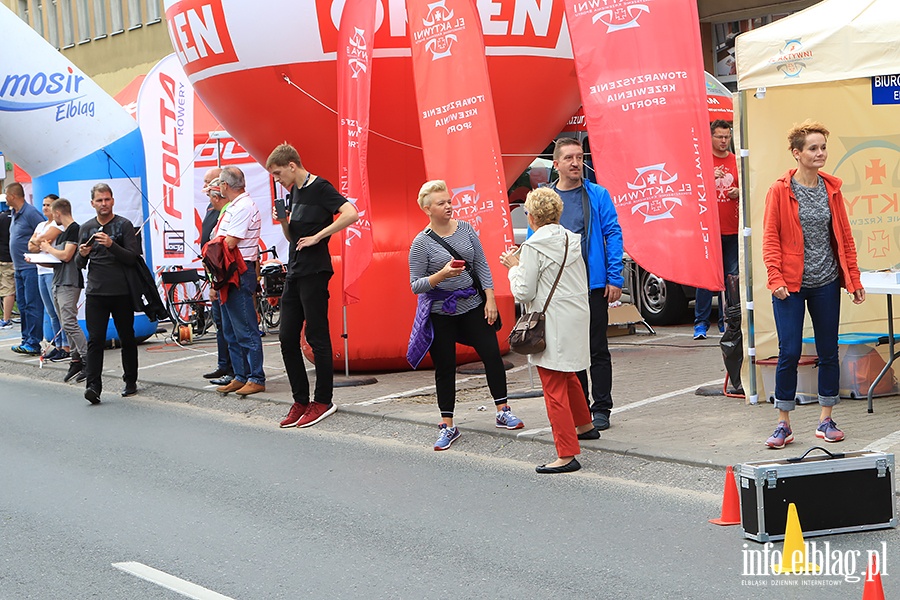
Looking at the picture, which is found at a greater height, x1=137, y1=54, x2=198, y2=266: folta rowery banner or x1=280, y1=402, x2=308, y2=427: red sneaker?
x1=137, y1=54, x2=198, y2=266: folta rowery banner

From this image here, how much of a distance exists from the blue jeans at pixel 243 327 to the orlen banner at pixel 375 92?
2.97 feet

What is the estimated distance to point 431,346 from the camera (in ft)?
27.6

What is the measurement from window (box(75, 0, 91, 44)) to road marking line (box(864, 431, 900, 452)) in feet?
119

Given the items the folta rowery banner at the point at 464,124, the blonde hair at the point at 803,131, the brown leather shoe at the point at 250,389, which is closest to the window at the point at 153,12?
the brown leather shoe at the point at 250,389

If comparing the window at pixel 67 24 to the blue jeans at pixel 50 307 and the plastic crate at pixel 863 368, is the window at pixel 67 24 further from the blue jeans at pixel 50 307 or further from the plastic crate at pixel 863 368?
the plastic crate at pixel 863 368

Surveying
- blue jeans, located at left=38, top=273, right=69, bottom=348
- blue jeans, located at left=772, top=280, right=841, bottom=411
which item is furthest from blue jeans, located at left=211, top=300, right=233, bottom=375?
blue jeans, located at left=772, top=280, right=841, bottom=411

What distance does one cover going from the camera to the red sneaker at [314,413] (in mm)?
9594

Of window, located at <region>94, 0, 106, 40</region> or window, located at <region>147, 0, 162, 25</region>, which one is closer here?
window, located at <region>147, 0, 162, 25</region>

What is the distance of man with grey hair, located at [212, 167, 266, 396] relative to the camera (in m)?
10.9

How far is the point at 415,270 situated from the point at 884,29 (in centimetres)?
325

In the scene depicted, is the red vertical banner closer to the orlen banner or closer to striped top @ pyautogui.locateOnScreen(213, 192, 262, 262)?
the orlen banner

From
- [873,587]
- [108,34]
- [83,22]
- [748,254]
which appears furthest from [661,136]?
[83,22]

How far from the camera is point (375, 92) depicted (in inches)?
441

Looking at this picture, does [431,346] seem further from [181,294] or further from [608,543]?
[181,294]
